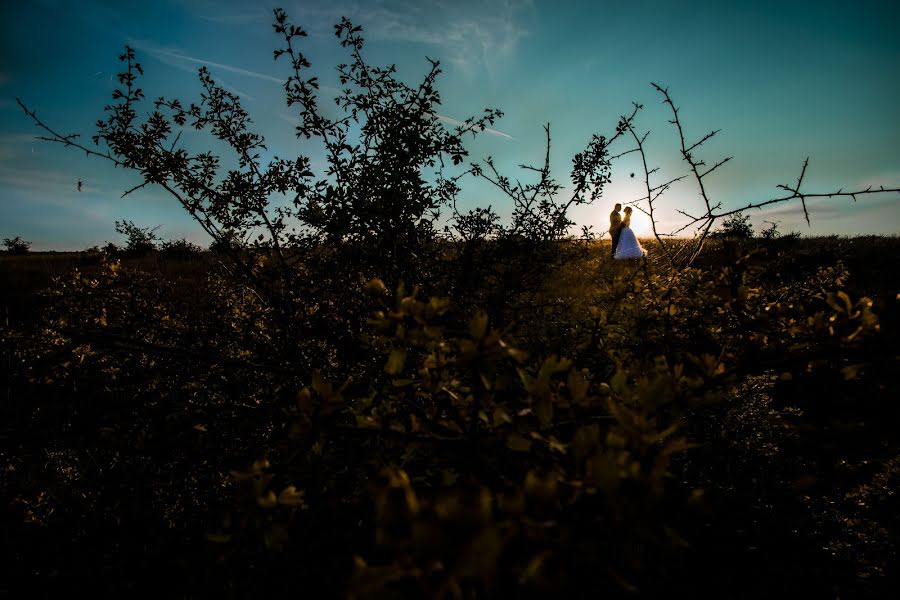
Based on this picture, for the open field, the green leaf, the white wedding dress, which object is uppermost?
the white wedding dress

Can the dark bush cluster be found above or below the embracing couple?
below

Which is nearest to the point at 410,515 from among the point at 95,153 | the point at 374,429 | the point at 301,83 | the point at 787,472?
the point at 374,429

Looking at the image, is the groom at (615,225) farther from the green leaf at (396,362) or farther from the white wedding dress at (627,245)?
the green leaf at (396,362)

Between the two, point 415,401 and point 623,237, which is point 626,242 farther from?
point 415,401

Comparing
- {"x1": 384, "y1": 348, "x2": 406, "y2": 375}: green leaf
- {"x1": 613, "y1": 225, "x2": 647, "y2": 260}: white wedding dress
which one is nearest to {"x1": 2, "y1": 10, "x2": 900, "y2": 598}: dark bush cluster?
{"x1": 384, "y1": 348, "x2": 406, "y2": 375}: green leaf

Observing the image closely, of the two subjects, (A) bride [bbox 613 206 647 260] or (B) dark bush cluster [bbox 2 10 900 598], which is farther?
(A) bride [bbox 613 206 647 260]

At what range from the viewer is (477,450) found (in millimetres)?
1034

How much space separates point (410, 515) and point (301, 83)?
11.4 feet

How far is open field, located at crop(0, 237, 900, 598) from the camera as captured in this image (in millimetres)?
725

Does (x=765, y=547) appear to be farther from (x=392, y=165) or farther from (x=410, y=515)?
(x=392, y=165)

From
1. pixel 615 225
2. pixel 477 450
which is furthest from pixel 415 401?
pixel 615 225

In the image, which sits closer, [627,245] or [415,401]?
[415,401]

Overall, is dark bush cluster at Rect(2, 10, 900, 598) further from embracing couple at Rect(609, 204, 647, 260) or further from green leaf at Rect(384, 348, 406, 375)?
embracing couple at Rect(609, 204, 647, 260)

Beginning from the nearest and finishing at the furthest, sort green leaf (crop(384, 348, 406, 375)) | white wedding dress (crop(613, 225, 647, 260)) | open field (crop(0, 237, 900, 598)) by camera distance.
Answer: open field (crop(0, 237, 900, 598)) < green leaf (crop(384, 348, 406, 375)) < white wedding dress (crop(613, 225, 647, 260))
